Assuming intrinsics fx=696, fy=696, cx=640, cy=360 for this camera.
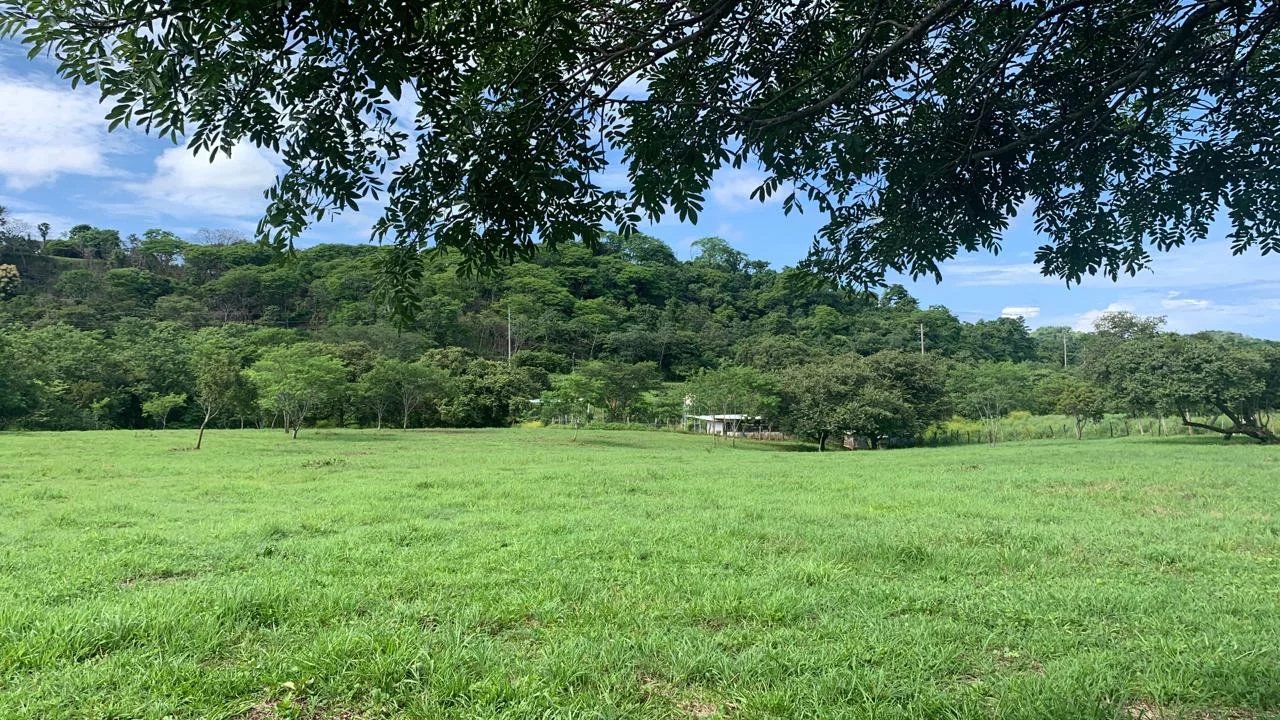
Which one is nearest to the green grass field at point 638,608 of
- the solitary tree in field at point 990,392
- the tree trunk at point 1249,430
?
the tree trunk at point 1249,430

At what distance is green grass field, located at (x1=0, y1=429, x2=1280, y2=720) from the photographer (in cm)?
319

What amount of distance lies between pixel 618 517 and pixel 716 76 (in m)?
6.17

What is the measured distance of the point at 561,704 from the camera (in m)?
3.11

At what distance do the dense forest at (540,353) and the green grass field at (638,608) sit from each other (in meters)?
1.92

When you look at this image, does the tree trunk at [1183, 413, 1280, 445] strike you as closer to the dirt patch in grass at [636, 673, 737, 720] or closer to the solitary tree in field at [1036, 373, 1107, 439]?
the solitary tree in field at [1036, 373, 1107, 439]

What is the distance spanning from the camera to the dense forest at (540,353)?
3027 centimetres

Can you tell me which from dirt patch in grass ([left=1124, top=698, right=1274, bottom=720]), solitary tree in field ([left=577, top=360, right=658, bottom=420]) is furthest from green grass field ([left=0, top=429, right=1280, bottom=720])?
solitary tree in field ([left=577, top=360, right=658, bottom=420])

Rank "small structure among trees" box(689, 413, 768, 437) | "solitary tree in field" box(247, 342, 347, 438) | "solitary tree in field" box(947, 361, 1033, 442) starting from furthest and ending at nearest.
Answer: "solitary tree in field" box(947, 361, 1033, 442), "small structure among trees" box(689, 413, 768, 437), "solitary tree in field" box(247, 342, 347, 438)

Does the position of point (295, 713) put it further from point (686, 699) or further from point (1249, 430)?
point (1249, 430)

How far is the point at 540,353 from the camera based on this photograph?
59.8m

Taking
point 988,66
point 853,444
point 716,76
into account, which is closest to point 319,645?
point 716,76

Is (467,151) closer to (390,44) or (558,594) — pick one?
(390,44)

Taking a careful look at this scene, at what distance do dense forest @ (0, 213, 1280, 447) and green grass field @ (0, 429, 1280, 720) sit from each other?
1.92 meters

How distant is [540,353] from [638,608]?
55939 mm
